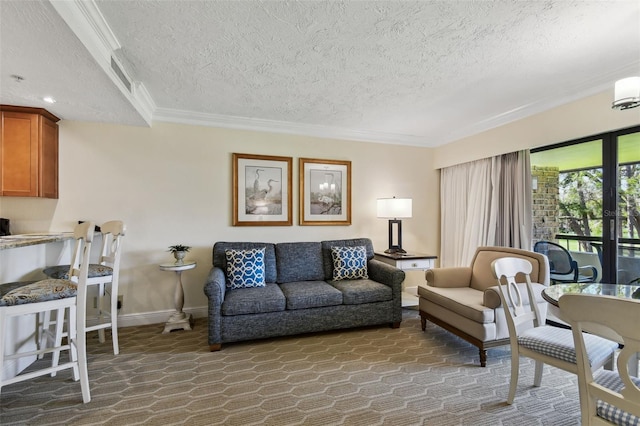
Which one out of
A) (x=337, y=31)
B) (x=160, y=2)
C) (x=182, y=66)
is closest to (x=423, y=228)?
(x=337, y=31)

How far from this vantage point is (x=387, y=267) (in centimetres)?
335

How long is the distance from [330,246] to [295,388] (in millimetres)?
1908

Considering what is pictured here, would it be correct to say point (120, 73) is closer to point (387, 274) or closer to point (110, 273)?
point (110, 273)

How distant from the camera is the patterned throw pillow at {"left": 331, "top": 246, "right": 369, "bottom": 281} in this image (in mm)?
A: 3531

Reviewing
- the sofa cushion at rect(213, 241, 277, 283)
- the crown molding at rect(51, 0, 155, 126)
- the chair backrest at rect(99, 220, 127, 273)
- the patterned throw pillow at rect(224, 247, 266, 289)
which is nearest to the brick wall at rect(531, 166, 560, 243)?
the sofa cushion at rect(213, 241, 277, 283)

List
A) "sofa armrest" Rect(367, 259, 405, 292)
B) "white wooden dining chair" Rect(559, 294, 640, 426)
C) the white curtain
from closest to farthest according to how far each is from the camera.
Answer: "white wooden dining chair" Rect(559, 294, 640, 426)
"sofa armrest" Rect(367, 259, 405, 292)
the white curtain

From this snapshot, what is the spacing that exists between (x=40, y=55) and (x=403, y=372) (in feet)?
11.3

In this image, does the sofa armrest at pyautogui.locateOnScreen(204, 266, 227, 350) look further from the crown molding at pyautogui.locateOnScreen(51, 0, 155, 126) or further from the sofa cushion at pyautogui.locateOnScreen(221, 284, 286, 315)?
the crown molding at pyautogui.locateOnScreen(51, 0, 155, 126)

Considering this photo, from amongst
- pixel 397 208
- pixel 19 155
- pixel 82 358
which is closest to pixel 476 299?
pixel 397 208

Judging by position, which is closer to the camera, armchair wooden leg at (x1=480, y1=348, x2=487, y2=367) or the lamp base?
armchair wooden leg at (x1=480, y1=348, x2=487, y2=367)

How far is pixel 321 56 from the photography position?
2225 millimetres

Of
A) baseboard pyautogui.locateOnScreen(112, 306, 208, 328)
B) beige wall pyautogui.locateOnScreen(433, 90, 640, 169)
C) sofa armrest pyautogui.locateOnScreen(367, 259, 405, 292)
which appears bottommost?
baseboard pyautogui.locateOnScreen(112, 306, 208, 328)

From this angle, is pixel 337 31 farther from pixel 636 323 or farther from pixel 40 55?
pixel 636 323

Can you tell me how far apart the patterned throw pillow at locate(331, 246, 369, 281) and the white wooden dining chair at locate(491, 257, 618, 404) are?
1.69 meters
